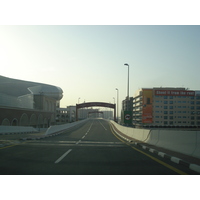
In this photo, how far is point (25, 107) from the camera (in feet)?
204

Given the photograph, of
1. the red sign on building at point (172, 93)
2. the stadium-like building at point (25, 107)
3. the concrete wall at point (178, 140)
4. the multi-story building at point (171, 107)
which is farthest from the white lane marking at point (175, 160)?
the red sign on building at point (172, 93)

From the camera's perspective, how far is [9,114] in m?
45.0

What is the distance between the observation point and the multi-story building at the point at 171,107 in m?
69.9

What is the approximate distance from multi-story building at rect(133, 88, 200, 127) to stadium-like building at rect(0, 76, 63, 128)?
35.6m

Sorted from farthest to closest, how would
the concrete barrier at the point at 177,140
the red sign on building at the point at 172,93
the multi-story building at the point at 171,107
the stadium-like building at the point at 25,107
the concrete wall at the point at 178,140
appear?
the red sign on building at the point at 172,93 → the multi-story building at the point at 171,107 → the stadium-like building at the point at 25,107 → the concrete barrier at the point at 177,140 → the concrete wall at the point at 178,140

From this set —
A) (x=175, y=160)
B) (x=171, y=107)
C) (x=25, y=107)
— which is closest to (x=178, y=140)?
(x=175, y=160)

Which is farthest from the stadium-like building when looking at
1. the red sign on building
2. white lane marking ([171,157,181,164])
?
the red sign on building

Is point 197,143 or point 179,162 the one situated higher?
point 197,143

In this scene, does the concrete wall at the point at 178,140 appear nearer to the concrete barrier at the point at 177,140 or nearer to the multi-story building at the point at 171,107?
the concrete barrier at the point at 177,140

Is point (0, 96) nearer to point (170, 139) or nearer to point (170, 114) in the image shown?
point (170, 139)

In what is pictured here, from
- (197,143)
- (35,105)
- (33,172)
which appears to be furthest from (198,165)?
(35,105)

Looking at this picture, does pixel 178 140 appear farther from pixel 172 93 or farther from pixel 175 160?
pixel 172 93

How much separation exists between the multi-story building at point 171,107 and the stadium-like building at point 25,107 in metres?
35.6

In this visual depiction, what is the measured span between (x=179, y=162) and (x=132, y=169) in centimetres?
235
